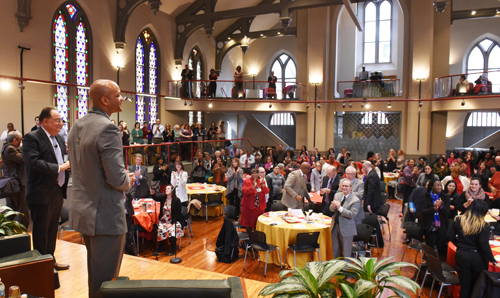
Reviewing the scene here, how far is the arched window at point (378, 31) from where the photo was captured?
20969 mm

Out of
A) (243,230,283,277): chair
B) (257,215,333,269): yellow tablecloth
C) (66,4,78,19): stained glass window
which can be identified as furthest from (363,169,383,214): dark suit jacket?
(66,4,78,19): stained glass window

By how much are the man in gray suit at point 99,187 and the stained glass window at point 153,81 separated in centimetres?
1584

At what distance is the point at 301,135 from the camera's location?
19656mm

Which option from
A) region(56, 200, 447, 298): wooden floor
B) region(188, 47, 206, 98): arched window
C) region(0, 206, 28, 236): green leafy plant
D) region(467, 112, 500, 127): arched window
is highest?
region(188, 47, 206, 98): arched window

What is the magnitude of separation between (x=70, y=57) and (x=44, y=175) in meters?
11.7

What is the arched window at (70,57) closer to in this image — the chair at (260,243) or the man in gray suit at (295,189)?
the man in gray suit at (295,189)

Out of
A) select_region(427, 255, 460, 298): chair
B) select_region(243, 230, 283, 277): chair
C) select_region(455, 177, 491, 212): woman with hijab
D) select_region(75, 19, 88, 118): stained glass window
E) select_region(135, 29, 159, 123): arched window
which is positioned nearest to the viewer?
select_region(427, 255, 460, 298): chair

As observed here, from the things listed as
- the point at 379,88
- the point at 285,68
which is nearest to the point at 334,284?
the point at 379,88

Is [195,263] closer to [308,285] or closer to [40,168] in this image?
[40,168]

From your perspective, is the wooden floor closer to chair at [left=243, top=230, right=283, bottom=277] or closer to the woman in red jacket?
chair at [left=243, top=230, right=283, bottom=277]

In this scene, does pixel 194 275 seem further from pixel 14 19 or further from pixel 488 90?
pixel 488 90

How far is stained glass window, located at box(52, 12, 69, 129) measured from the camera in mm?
12680

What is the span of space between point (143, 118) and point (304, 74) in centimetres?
904

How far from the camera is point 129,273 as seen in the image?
387cm
